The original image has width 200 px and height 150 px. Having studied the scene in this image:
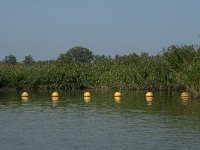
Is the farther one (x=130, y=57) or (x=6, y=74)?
(x=130, y=57)

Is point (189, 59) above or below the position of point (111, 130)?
above

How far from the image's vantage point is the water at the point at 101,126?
1809cm

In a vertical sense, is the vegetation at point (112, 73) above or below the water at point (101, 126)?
above

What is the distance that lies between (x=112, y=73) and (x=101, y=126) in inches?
1326

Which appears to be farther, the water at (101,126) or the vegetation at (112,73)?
the vegetation at (112,73)

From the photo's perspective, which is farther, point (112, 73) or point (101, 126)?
point (112, 73)

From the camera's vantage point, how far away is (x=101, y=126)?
23000mm

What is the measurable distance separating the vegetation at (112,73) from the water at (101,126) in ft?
47.9

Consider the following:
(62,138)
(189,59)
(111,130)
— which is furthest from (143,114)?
(189,59)

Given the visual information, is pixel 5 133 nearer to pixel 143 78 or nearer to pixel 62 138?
pixel 62 138

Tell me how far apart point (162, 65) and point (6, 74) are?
1791cm

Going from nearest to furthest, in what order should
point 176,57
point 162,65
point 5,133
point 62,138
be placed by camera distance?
1. point 62,138
2. point 5,133
3. point 176,57
4. point 162,65

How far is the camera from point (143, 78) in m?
52.5

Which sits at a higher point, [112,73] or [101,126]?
[112,73]
